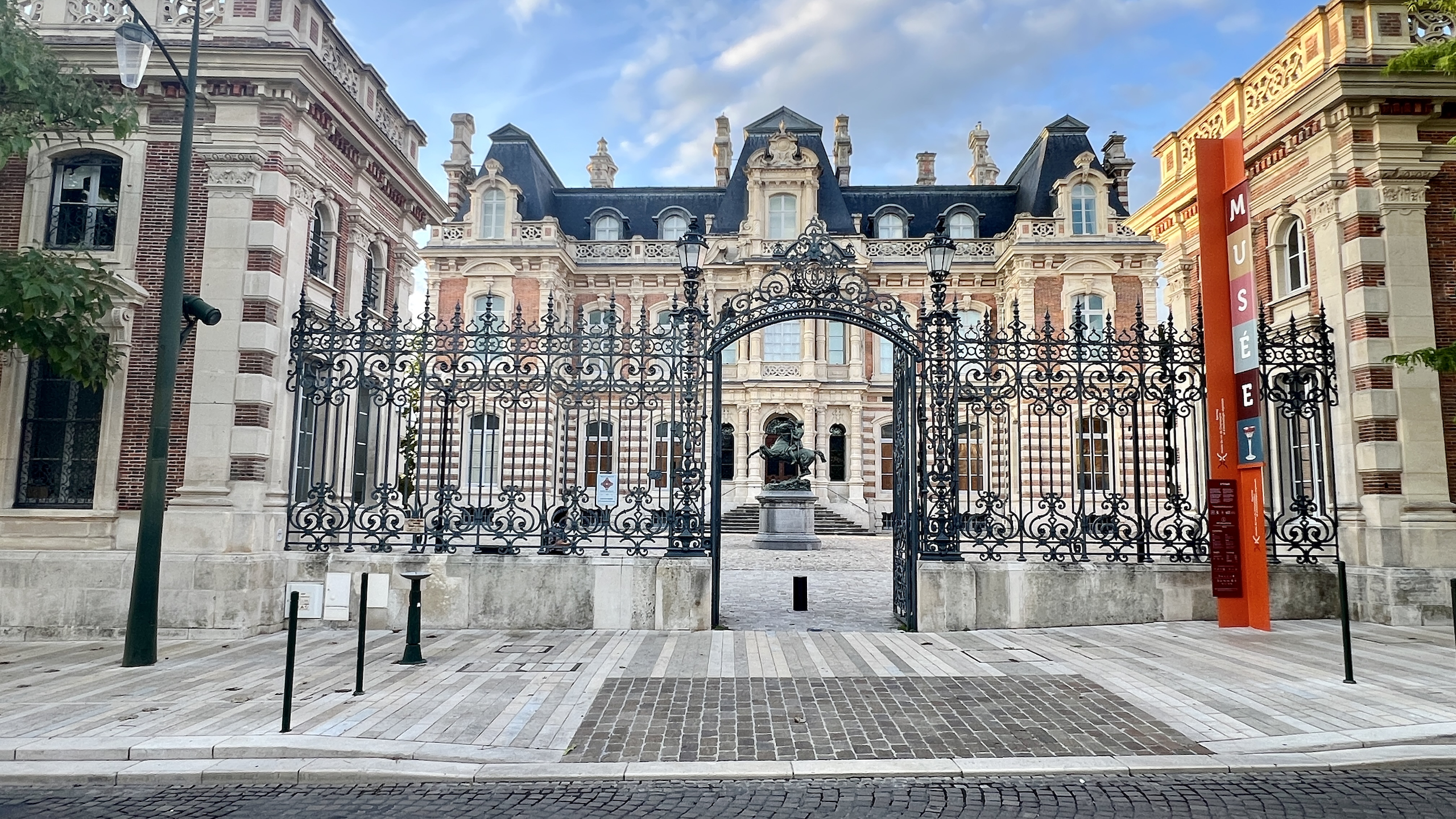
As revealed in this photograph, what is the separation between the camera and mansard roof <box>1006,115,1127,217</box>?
37062 mm

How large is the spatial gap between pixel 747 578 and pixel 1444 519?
1050cm

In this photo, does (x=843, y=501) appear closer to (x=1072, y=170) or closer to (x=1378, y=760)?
(x=1072, y=170)

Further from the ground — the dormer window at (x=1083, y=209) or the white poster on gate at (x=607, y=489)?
the dormer window at (x=1083, y=209)

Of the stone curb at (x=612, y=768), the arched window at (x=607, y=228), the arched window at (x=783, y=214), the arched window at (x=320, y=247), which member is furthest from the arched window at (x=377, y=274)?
the arched window at (x=607, y=228)

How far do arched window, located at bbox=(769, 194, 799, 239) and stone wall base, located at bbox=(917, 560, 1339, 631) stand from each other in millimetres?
28571

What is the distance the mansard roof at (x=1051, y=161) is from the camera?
37.1m

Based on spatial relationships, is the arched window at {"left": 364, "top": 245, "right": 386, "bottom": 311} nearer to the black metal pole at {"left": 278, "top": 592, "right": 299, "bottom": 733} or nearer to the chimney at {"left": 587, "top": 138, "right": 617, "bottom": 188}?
the black metal pole at {"left": 278, "top": 592, "right": 299, "bottom": 733}

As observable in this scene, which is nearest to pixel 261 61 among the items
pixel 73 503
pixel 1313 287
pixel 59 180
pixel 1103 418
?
pixel 59 180

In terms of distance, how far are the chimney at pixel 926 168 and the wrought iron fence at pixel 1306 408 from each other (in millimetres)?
34226

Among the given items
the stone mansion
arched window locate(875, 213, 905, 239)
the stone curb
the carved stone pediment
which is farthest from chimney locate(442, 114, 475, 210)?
the stone curb

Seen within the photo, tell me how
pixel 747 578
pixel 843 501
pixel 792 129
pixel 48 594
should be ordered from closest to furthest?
pixel 48 594, pixel 747 578, pixel 843 501, pixel 792 129

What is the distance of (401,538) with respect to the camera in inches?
540

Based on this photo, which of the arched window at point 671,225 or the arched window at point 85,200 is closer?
the arched window at point 85,200

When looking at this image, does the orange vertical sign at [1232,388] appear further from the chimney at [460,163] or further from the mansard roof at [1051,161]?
the chimney at [460,163]
